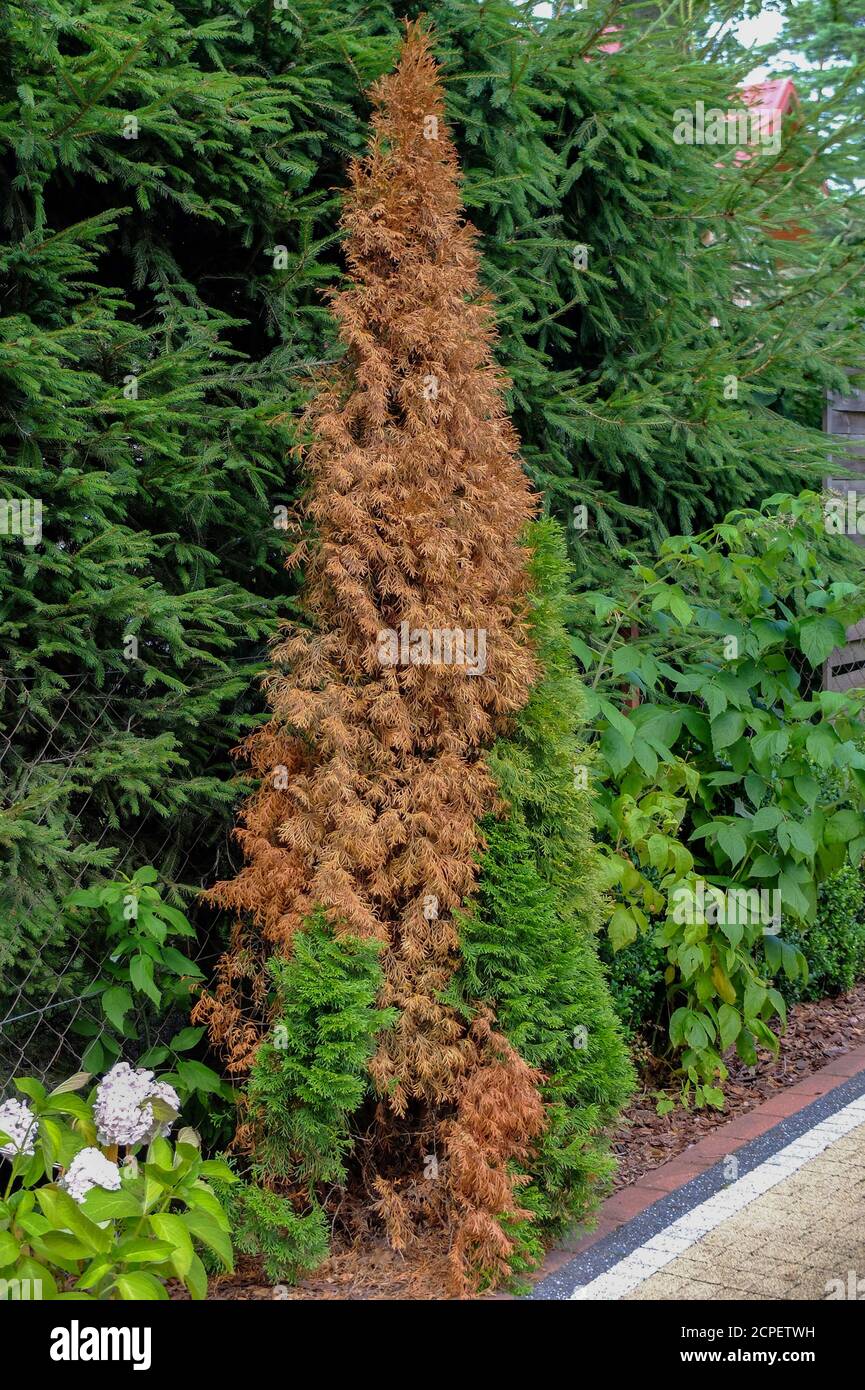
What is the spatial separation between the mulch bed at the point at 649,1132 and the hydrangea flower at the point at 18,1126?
610 millimetres

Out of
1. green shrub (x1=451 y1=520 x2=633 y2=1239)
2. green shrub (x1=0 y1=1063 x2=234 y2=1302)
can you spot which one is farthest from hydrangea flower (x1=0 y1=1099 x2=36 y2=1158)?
green shrub (x1=451 y1=520 x2=633 y2=1239)

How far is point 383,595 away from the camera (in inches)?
138

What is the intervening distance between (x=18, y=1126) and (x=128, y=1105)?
0.29 metres

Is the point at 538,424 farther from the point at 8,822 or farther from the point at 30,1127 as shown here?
the point at 30,1127

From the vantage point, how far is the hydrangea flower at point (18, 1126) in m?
3.18

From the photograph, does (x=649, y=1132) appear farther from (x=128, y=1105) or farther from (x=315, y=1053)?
(x=128, y=1105)

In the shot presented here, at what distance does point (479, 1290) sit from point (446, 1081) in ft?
1.76

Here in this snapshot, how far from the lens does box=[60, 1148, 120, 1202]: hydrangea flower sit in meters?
3.01

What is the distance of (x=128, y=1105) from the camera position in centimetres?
334

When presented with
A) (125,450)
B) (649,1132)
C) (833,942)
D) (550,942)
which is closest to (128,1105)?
(550,942)

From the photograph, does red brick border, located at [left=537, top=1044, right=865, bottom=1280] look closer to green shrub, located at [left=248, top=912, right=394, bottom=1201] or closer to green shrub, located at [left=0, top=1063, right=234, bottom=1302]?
green shrub, located at [left=248, top=912, right=394, bottom=1201]

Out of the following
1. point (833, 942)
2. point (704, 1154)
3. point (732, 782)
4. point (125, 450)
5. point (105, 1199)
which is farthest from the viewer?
point (833, 942)

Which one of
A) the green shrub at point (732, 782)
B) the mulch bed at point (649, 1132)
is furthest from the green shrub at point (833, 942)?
the green shrub at point (732, 782)
